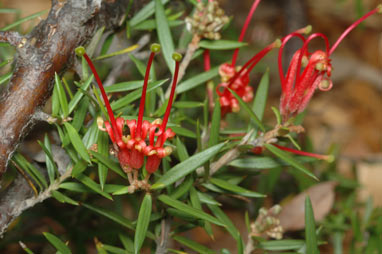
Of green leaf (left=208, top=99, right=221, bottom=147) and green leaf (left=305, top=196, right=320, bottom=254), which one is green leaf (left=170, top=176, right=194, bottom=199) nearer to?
green leaf (left=208, top=99, right=221, bottom=147)

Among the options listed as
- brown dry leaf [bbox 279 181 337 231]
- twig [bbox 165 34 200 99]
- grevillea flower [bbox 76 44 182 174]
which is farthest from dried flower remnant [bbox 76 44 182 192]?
brown dry leaf [bbox 279 181 337 231]

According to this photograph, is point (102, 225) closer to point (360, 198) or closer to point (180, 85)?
point (180, 85)

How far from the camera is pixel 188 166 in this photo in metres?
0.58

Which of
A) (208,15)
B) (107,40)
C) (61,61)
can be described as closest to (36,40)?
(61,61)

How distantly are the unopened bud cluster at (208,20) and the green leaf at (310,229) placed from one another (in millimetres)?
314

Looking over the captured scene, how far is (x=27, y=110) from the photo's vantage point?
57 cm

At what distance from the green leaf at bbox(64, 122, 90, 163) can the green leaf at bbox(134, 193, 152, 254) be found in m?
0.10

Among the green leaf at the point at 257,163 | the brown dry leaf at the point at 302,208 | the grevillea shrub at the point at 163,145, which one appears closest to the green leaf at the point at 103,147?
the grevillea shrub at the point at 163,145

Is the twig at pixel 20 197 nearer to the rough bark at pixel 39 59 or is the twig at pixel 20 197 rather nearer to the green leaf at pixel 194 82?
the rough bark at pixel 39 59

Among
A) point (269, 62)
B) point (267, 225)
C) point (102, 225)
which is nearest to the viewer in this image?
point (267, 225)

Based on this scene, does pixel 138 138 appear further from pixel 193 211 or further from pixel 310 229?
pixel 310 229

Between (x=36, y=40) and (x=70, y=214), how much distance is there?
39 cm

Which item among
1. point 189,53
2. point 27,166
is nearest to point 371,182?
point 189,53

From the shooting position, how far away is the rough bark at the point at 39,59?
0.56 metres
